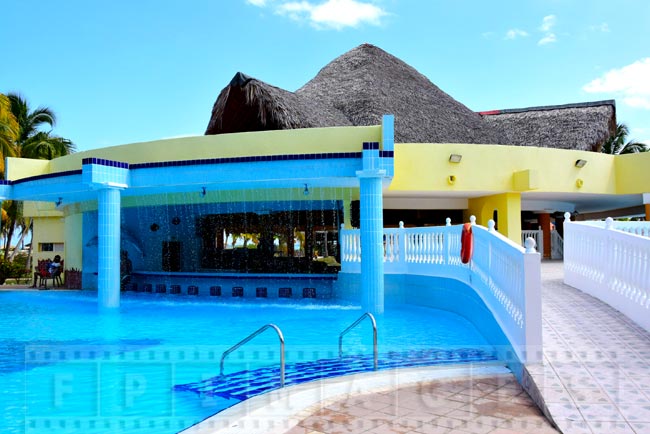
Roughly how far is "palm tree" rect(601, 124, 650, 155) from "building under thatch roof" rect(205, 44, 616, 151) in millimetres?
18821

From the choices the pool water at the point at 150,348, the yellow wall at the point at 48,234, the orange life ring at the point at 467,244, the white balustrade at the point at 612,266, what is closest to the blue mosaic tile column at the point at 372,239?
the pool water at the point at 150,348

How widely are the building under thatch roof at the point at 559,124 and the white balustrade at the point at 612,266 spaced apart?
14434mm

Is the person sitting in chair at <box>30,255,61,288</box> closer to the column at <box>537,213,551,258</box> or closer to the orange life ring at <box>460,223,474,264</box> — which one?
the orange life ring at <box>460,223,474,264</box>

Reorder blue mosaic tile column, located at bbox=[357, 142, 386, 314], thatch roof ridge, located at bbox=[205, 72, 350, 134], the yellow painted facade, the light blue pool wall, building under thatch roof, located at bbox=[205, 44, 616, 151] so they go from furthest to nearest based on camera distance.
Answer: building under thatch roof, located at bbox=[205, 44, 616, 151]
thatch roof ridge, located at bbox=[205, 72, 350, 134]
the yellow painted facade
blue mosaic tile column, located at bbox=[357, 142, 386, 314]
the light blue pool wall

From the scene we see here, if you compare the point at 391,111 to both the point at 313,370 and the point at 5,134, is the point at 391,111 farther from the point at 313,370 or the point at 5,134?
the point at 5,134

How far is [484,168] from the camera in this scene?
16.7 m

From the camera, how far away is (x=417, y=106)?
22.4m

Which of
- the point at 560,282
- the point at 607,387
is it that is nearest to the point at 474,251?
the point at 560,282

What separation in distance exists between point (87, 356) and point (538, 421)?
654cm

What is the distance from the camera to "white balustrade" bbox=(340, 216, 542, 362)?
5777 millimetres

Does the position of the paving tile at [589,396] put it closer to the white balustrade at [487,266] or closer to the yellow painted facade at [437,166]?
the white balustrade at [487,266]

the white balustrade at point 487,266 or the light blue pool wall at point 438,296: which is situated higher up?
the white balustrade at point 487,266

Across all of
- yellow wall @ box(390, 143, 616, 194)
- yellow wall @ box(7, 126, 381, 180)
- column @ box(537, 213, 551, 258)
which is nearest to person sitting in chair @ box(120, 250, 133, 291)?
yellow wall @ box(7, 126, 381, 180)

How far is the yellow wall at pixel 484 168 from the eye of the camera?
637 inches
